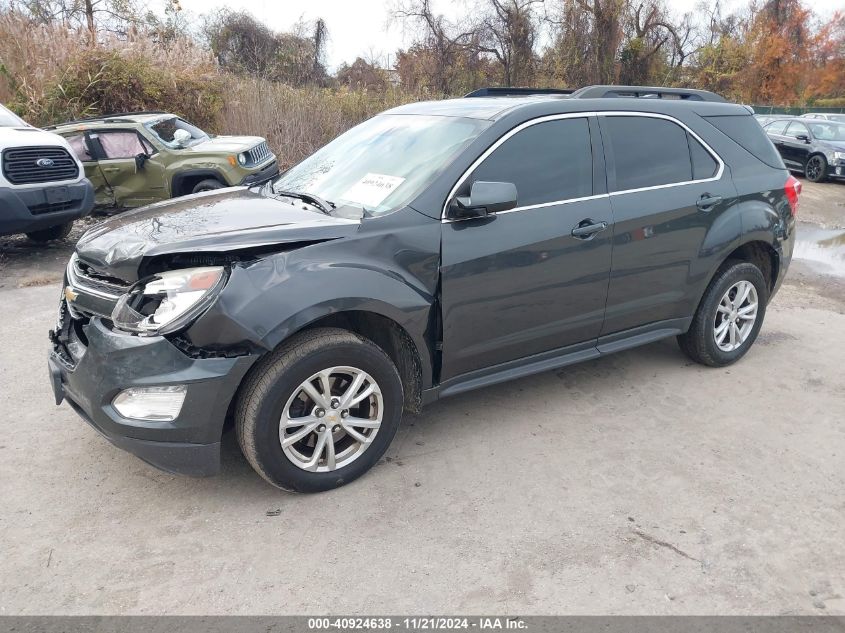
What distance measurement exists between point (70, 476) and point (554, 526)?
7.75 ft

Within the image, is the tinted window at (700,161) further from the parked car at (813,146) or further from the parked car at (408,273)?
the parked car at (813,146)

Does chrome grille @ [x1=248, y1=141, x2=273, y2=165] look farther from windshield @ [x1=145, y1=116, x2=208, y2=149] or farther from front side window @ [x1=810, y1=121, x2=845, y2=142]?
front side window @ [x1=810, y1=121, x2=845, y2=142]

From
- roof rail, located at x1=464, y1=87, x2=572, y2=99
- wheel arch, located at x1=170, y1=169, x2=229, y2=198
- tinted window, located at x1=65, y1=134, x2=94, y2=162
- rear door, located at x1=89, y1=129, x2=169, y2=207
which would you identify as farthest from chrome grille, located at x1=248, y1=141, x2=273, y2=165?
roof rail, located at x1=464, y1=87, x2=572, y2=99

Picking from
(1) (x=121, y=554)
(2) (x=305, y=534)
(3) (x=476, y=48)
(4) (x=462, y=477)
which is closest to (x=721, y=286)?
(4) (x=462, y=477)

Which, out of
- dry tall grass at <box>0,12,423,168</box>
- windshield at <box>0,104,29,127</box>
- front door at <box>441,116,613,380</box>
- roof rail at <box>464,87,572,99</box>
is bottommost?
→ front door at <box>441,116,613,380</box>

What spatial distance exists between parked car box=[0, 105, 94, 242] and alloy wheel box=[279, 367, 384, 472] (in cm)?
557

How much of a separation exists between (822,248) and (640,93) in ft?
21.6

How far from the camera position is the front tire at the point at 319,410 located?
2.92 m

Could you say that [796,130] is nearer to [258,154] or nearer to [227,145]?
[258,154]

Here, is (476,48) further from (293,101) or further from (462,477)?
(462,477)

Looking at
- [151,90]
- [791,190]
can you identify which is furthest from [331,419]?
[151,90]

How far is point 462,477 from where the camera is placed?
3.37 m

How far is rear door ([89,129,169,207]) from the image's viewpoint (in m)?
9.56

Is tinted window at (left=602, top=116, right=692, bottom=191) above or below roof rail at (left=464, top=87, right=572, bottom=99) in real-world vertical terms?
below
